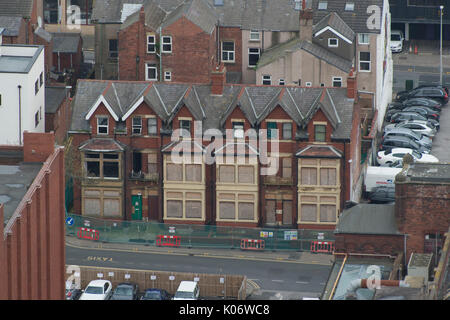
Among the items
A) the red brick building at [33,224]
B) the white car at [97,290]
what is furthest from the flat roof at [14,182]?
the white car at [97,290]

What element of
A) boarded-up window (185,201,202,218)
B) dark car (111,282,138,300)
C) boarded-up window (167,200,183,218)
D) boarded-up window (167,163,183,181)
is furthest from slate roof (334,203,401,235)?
boarded-up window (167,200,183,218)

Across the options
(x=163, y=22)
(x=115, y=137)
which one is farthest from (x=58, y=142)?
(x=163, y=22)

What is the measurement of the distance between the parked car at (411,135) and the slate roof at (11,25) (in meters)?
33.0

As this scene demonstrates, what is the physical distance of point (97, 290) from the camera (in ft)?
309

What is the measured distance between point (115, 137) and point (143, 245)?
872cm

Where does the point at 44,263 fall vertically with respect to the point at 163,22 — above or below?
below

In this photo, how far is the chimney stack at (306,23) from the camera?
120 meters

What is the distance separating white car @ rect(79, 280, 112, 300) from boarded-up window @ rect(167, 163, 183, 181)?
1556 centimetres

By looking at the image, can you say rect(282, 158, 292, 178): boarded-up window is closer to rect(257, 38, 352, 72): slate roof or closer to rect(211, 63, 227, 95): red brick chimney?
rect(211, 63, 227, 95): red brick chimney

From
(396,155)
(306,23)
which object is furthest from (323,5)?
(396,155)

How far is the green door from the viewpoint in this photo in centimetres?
10988
